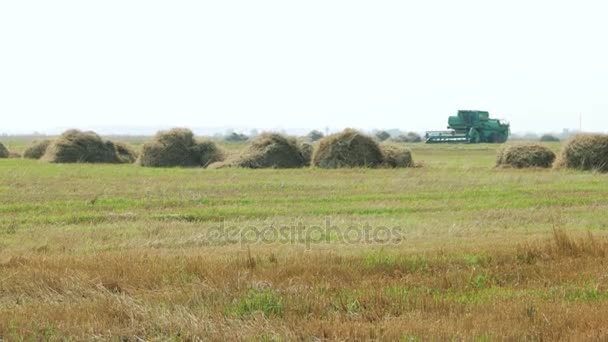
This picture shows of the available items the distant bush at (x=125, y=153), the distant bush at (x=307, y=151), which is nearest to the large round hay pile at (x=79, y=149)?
the distant bush at (x=125, y=153)

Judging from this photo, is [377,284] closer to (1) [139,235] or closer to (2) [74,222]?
(1) [139,235]

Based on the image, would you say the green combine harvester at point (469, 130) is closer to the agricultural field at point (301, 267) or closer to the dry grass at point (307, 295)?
the agricultural field at point (301, 267)

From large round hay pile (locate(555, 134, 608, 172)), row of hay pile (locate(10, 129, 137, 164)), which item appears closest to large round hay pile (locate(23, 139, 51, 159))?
row of hay pile (locate(10, 129, 137, 164))

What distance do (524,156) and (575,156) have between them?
2.35 m

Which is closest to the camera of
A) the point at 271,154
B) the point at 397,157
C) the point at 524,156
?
the point at 524,156

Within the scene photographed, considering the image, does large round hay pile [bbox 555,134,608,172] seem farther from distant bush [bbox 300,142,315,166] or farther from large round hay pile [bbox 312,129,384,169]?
distant bush [bbox 300,142,315,166]

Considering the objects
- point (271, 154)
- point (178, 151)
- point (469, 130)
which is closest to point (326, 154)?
point (271, 154)

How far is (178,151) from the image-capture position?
36.4m

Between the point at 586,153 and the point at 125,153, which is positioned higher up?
the point at 586,153

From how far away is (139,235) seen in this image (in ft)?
40.9

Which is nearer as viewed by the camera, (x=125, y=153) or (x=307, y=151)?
(x=307, y=151)

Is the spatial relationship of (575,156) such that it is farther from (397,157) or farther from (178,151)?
(178,151)

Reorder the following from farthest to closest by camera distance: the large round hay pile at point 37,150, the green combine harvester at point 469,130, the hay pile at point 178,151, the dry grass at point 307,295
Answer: the green combine harvester at point 469,130 < the large round hay pile at point 37,150 < the hay pile at point 178,151 < the dry grass at point 307,295

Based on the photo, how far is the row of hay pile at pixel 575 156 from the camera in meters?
31.3
